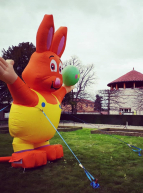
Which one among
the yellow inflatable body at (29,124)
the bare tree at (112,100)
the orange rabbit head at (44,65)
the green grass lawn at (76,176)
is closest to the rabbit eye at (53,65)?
the orange rabbit head at (44,65)

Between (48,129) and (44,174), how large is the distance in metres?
1.18

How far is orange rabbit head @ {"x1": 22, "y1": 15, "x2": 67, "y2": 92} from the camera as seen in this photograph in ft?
16.4

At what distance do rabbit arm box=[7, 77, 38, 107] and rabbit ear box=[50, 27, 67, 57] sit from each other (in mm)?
1660

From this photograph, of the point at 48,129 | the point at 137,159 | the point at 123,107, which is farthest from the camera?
the point at 123,107

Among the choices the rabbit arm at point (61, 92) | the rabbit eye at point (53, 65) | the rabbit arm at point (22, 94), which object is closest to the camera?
the rabbit arm at point (22, 94)

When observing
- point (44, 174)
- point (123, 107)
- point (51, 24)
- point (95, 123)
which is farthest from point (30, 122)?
point (123, 107)

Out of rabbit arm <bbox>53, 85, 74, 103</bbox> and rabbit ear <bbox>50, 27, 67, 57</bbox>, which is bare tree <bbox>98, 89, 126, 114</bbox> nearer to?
rabbit arm <bbox>53, 85, 74, 103</bbox>

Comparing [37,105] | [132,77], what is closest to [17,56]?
[37,105]

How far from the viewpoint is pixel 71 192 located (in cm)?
342

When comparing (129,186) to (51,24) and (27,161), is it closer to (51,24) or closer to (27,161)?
(27,161)

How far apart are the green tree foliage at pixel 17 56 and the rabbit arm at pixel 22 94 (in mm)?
16359

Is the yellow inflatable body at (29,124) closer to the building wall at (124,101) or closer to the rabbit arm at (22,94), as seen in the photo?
the rabbit arm at (22,94)

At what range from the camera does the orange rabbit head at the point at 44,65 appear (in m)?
5.01

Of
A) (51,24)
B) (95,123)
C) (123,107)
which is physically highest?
(51,24)
